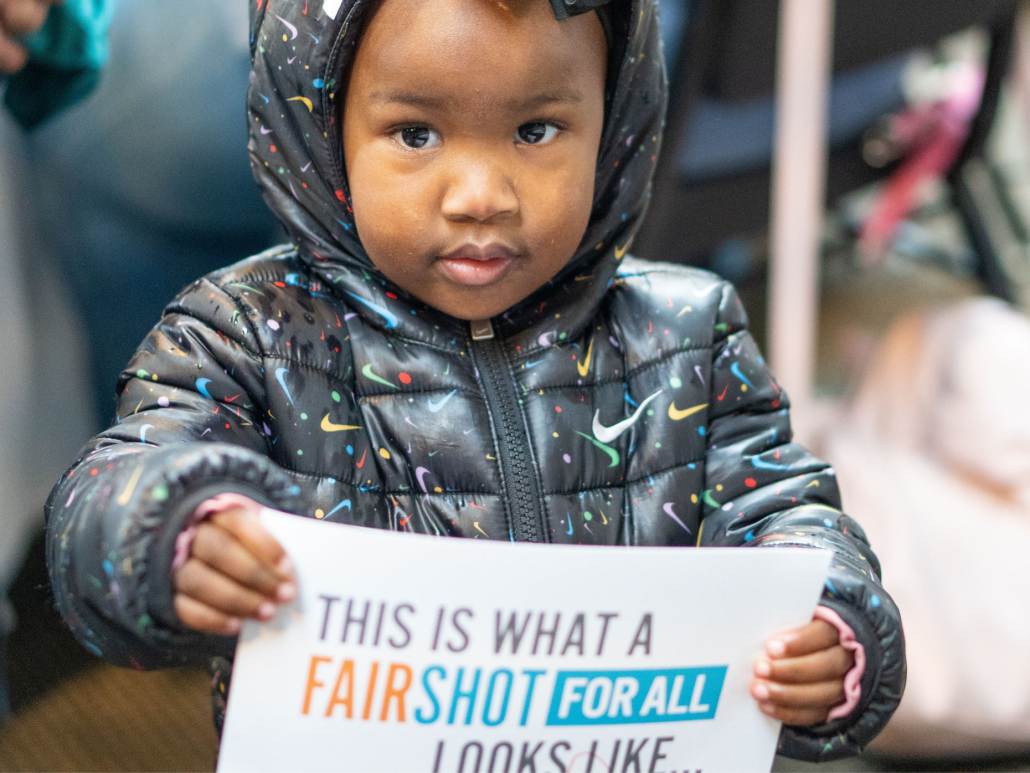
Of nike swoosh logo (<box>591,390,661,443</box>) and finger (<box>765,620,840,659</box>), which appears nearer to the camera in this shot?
finger (<box>765,620,840,659</box>)

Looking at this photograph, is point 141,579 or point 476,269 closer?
point 141,579

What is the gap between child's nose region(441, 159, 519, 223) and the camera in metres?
0.56

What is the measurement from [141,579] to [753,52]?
113 centimetres

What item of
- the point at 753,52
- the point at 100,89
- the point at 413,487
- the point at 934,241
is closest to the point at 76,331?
the point at 100,89

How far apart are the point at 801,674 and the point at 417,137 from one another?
14.5 inches

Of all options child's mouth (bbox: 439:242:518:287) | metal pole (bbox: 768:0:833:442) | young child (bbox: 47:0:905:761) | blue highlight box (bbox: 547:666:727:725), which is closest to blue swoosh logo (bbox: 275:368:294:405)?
young child (bbox: 47:0:905:761)

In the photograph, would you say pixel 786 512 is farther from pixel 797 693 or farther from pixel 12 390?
pixel 12 390

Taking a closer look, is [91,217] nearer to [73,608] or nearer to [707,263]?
[73,608]

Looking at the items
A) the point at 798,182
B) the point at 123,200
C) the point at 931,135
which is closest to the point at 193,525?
the point at 123,200

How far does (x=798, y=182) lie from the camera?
4.70 feet

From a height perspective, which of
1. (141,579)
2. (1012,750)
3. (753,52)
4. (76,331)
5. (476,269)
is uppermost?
(753,52)

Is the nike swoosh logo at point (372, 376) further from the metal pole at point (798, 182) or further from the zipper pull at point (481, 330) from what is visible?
the metal pole at point (798, 182)

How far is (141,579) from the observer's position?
17.6 inches

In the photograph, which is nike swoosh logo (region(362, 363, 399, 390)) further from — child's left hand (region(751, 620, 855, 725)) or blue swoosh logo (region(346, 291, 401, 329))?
child's left hand (region(751, 620, 855, 725))
